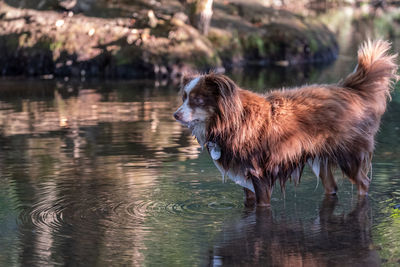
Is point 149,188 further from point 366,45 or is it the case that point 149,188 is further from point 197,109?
point 366,45

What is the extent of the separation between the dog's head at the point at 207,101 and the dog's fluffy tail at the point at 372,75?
5.92 feet

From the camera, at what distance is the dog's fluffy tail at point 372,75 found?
9852 mm

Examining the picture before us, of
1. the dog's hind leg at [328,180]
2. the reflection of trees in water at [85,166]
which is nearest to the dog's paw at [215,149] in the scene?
the reflection of trees in water at [85,166]

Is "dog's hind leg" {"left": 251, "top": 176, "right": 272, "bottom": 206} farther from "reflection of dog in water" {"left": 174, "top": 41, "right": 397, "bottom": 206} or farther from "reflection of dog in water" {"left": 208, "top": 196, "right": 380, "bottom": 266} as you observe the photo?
"reflection of dog in water" {"left": 208, "top": 196, "right": 380, "bottom": 266}

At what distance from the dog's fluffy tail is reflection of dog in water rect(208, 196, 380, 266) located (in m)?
1.39

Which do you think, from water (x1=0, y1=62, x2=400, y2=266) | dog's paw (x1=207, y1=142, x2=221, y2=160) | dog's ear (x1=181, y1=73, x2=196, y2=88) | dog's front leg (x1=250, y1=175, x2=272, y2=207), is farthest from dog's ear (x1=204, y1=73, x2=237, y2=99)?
water (x1=0, y1=62, x2=400, y2=266)

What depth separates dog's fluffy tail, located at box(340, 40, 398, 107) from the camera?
32.3 ft

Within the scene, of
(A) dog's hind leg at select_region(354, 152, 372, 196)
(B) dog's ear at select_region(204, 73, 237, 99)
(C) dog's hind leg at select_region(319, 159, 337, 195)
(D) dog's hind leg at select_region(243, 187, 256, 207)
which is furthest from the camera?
(C) dog's hind leg at select_region(319, 159, 337, 195)

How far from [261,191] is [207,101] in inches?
51.0

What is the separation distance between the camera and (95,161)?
42.0 ft

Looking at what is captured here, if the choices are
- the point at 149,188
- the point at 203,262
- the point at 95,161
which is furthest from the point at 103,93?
the point at 203,262

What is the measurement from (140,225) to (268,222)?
1.38 m

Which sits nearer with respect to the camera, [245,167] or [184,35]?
[245,167]

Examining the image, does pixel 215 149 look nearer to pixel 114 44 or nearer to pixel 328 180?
pixel 328 180
